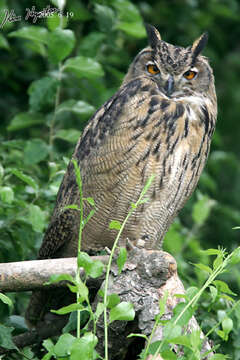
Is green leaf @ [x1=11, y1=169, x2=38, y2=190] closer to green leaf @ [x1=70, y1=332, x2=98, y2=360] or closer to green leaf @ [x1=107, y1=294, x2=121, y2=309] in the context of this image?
green leaf @ [x1=107, y1=294, x2=121, y2=309]

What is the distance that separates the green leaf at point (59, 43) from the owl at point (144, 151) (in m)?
0.46

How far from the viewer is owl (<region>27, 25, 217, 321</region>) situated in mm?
3133

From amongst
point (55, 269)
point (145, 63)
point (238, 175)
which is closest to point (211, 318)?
point (55, 269)

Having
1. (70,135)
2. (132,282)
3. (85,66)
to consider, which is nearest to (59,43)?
(85,66)

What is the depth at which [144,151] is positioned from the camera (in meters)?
3.11

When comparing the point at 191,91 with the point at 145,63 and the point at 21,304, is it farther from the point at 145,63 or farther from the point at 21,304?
the point at 21,304

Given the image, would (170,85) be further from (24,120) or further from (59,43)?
(24,120)

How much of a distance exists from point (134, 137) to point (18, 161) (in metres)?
0.98

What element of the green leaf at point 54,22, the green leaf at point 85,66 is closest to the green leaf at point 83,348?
the green leaf at point 85,66

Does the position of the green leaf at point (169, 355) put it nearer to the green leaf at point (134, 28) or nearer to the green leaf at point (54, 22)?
the green leaf at point (54, 22)

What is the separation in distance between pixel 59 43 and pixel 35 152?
2.20 feet

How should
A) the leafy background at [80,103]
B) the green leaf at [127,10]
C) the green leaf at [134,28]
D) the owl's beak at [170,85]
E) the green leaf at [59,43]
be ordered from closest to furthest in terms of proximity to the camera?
the owl's beak at [170,85], the leafy background at [80,103], the green leaf at [59,43], the green leaf at [134,28], the green leaf at [127,10]

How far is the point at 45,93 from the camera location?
394 centimetres

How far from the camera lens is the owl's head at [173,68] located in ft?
10.8
